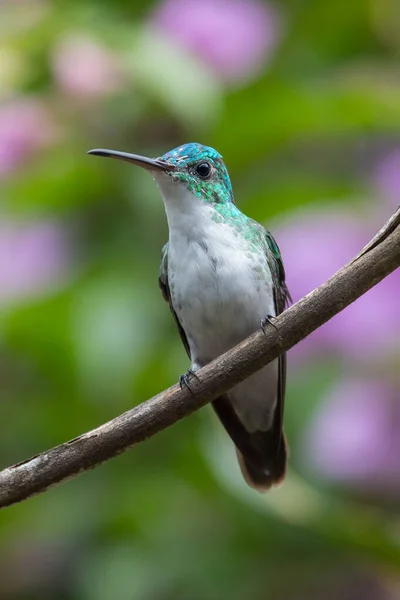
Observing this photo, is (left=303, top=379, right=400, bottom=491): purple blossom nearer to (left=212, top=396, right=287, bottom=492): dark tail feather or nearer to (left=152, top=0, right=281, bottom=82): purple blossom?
(left=212, top=396, right=287, bottom=492): dark tail feather

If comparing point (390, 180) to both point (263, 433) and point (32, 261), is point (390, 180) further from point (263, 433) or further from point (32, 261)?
point (32, 261)

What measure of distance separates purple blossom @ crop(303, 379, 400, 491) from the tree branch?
96 centimetres

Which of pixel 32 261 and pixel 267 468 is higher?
pixel 32 261

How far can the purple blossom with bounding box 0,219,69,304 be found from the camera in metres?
2.63

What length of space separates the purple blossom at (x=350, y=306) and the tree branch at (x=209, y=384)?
0.91 metres

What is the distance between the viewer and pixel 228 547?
8.53 feet

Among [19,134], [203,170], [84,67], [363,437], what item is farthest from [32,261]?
[363,437]

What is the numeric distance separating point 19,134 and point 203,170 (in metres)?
0.75

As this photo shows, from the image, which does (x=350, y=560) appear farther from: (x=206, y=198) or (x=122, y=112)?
(x=122, y=112)

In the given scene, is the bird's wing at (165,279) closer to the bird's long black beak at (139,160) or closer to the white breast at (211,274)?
the white breast at (211,274)

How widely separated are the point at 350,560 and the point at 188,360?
29.2 inches

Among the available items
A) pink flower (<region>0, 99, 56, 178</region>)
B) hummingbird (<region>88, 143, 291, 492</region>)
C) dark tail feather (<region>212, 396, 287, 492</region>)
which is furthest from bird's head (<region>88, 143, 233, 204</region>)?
pink flower (<region>0, 99, 56, 178</region>)

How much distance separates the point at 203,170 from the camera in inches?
81.3

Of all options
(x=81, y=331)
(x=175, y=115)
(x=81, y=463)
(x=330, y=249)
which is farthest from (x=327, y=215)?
(x=81, y=463)
